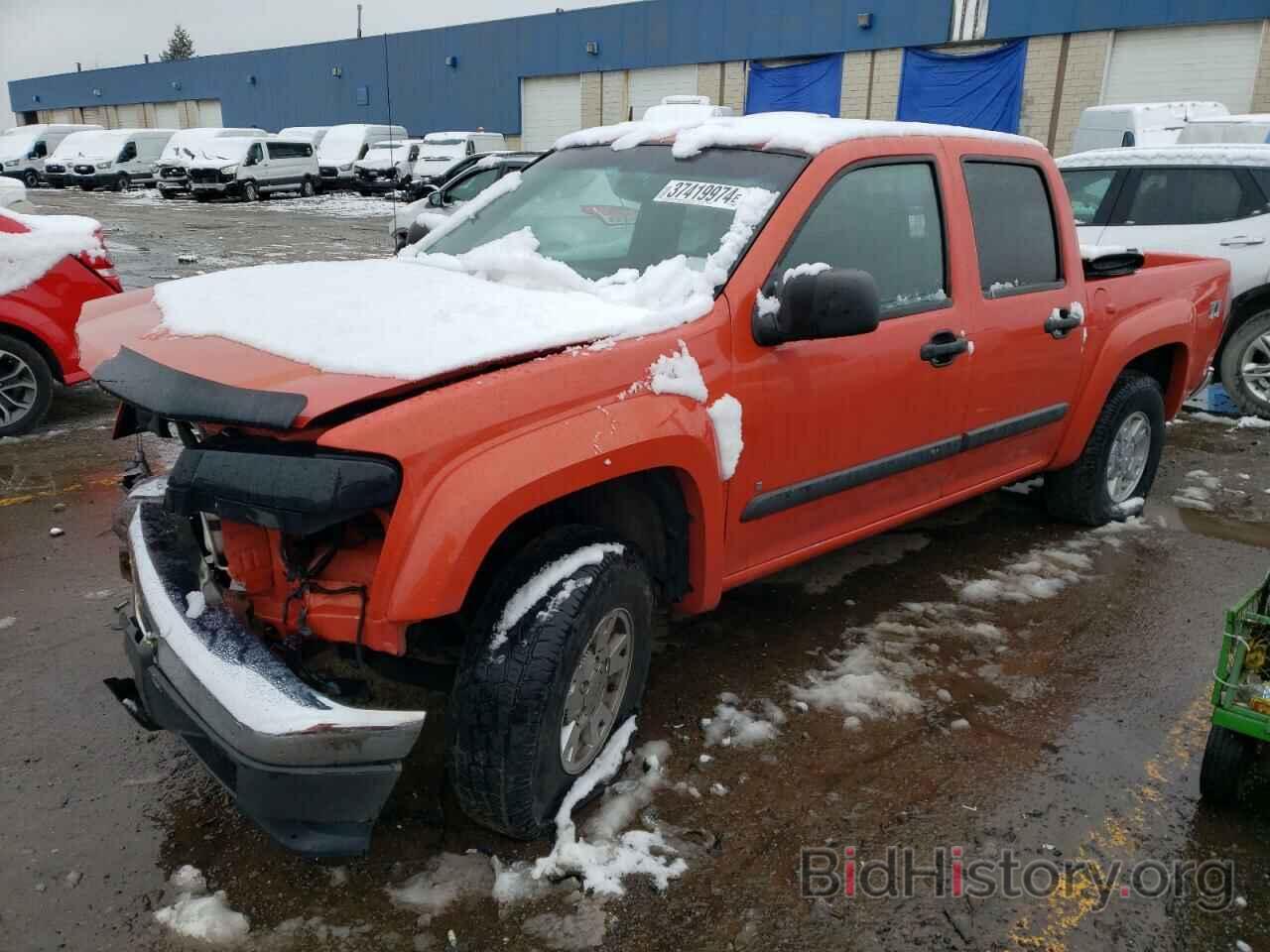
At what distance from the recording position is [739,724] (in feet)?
10.3

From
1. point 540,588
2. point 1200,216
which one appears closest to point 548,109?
point 1200,216

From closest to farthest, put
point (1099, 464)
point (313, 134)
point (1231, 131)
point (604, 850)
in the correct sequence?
point (604, 850)
point (1099, 464)
point (1231, 131)
point (313, 134)

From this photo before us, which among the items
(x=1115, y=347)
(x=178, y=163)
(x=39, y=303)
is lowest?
(x=39, y=303)

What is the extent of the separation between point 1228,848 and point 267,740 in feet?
8.29

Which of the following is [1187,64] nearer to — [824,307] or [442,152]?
[442,152]

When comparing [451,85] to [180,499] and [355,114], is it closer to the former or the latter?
[355,114]

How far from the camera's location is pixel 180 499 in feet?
7.18

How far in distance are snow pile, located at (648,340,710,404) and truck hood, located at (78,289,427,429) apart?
66 cm

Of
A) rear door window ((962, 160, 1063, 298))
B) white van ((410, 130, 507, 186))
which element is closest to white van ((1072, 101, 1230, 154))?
rear door window ((962, 160, 1063, 298))

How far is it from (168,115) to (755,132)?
56.2m

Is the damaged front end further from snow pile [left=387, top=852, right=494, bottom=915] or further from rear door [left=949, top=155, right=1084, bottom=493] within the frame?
rear door [left=949, top=155, right=1084, bottom=493]

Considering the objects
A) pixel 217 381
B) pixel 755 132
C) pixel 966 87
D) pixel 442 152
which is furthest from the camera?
pixel 442 152

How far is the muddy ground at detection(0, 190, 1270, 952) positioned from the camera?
92.4 inches

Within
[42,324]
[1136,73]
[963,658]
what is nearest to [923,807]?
[963,658]
